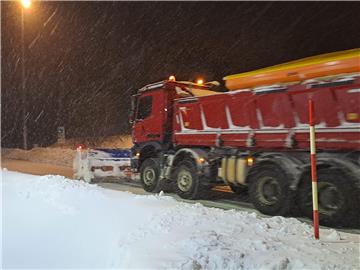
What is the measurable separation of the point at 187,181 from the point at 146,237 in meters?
5.46

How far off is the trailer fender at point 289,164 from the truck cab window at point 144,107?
13.6ft

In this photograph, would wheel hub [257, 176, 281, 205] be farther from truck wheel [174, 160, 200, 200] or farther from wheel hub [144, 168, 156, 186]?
wheel hub [144, 168, 156, 186]

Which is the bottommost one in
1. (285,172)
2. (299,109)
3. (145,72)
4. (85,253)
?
(85,253)

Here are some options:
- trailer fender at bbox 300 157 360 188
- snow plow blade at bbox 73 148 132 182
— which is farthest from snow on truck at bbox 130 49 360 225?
snow plow blade at bbox 73 148 132 182

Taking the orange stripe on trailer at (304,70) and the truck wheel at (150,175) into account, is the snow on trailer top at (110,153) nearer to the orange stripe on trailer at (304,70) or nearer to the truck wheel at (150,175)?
the truck wheel at (150,175)

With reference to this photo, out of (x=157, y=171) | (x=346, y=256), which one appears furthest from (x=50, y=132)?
(x=346, y=256)

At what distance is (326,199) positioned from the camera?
7695 mm

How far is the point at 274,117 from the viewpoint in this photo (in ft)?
29.0

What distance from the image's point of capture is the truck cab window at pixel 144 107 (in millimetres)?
12075

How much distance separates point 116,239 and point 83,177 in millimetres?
8487

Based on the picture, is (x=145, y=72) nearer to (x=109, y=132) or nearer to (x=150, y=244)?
(x=109, y=132)

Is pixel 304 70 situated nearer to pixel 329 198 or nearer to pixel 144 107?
pixel 329 198

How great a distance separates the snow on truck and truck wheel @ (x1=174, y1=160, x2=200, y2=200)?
2 centimetres

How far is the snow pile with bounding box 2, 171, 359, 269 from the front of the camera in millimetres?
4469
